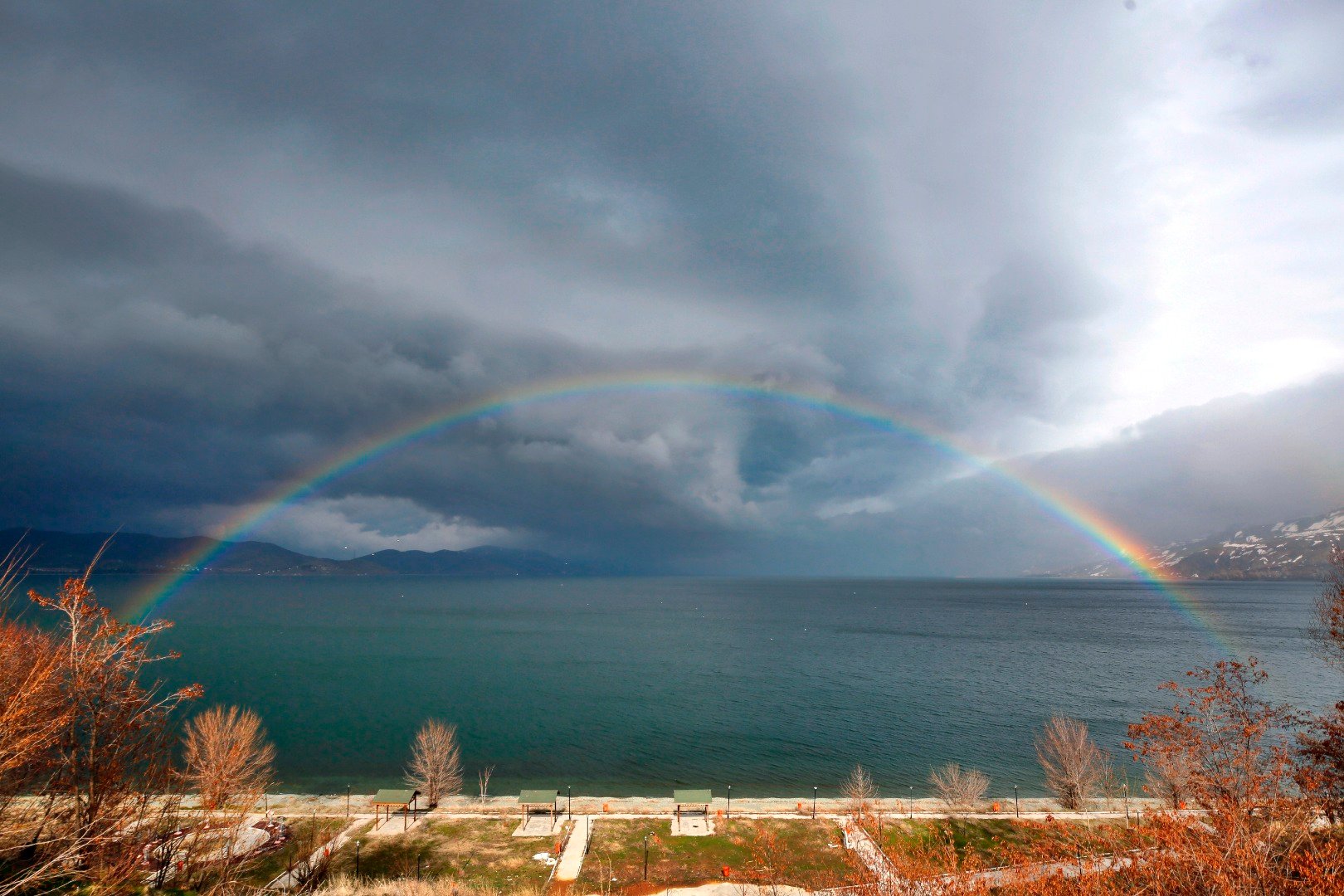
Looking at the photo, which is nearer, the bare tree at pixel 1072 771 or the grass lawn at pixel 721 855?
the grass lawn at pixel 721 855

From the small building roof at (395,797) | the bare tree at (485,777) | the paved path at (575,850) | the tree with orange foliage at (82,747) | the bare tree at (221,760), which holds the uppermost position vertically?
the tree with orange foliage at (82,747)

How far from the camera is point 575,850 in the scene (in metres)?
33.3

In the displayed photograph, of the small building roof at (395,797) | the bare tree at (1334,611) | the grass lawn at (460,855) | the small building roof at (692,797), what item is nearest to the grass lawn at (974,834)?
the small building roof at (692,797)

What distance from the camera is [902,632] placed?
16450 cm

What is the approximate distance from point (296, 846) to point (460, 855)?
28.9ft

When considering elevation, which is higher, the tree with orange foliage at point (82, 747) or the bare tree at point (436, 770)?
the tree with orange foliage at point (82, 747)

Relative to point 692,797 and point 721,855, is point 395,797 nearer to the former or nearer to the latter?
point 692,797

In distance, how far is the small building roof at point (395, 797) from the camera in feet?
125

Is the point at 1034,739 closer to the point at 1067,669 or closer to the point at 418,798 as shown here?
the point at 1067,669

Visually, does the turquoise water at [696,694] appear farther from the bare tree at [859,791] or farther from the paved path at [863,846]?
the paved path at [863,846]

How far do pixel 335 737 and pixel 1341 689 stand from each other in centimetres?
13999

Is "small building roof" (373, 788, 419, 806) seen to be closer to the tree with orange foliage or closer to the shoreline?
the shoreline

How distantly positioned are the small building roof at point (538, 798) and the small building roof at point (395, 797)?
23.1 ft

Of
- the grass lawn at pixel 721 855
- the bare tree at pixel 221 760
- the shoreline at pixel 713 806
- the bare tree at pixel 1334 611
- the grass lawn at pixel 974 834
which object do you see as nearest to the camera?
the bare tree at pixel 1334 611
